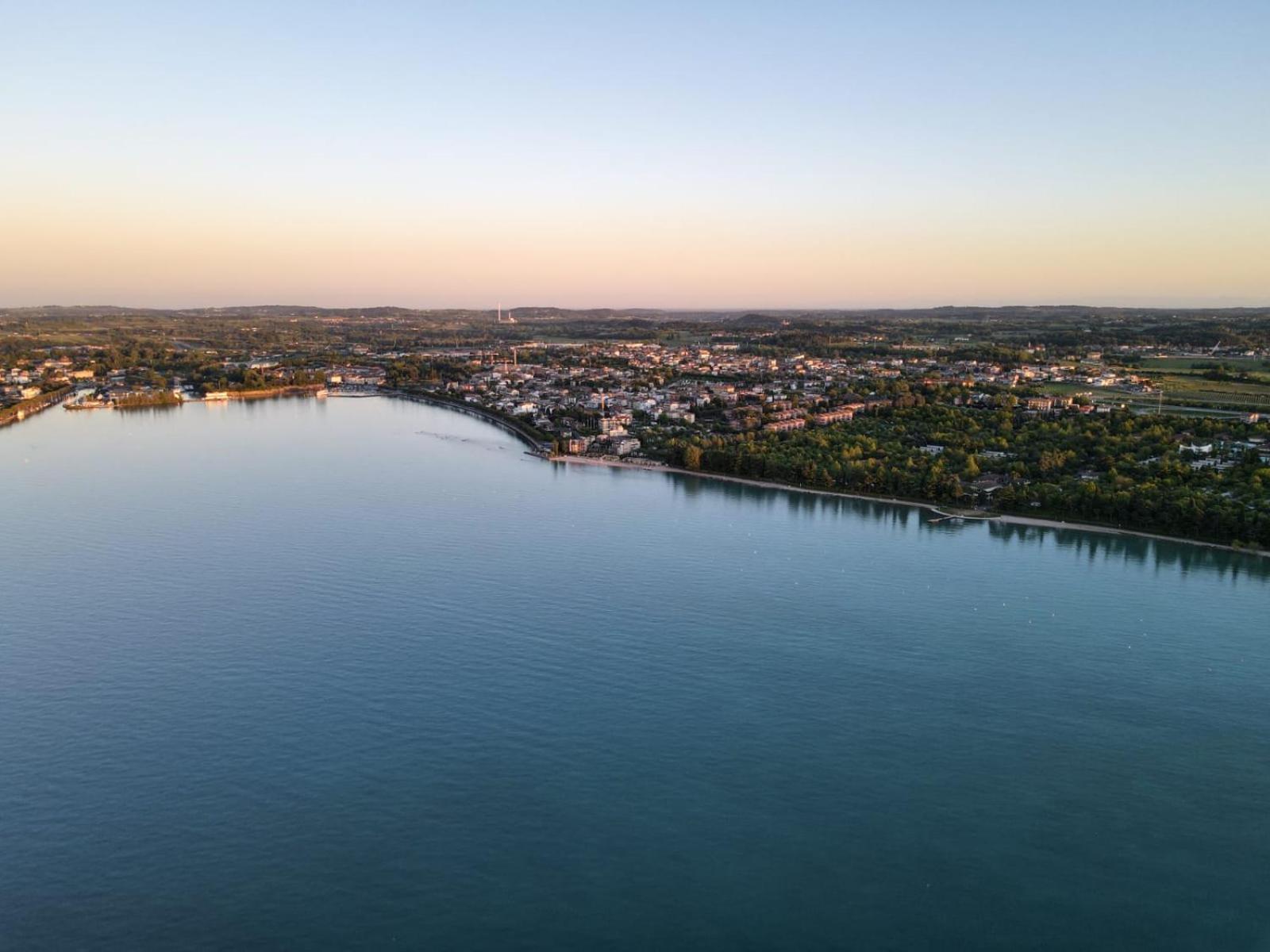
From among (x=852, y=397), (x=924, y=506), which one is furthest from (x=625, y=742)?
(x=852, y=397)

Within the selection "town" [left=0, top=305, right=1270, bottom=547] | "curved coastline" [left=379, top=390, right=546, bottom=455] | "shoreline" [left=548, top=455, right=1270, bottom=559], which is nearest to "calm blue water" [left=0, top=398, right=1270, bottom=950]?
"shoreline" [left=548, top=455, right=1270, bottom=559]

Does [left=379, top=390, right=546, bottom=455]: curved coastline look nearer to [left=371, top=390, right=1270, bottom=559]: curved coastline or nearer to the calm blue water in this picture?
[left=371, top=390, right=1270, bottom=559]: curved coastline

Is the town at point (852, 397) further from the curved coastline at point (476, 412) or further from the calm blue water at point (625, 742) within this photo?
the calm blue water at point (625, 742)

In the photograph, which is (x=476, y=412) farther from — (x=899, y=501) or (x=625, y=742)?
(x=625, y=742)

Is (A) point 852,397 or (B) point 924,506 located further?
(A) point 852,397

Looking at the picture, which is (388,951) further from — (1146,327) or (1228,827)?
(1146,327)

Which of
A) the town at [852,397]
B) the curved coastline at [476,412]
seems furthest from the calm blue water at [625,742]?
the curved coastline at [476,412]
